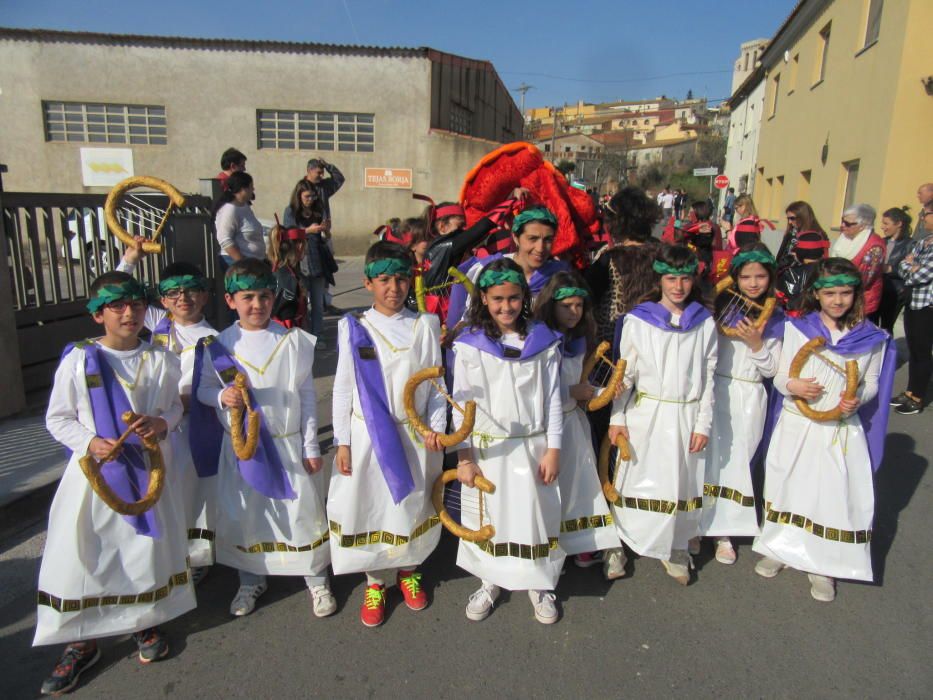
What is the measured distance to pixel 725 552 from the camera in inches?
138

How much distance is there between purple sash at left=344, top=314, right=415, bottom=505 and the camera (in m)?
2.82

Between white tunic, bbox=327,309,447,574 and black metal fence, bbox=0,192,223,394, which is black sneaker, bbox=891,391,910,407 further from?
black metal fence, bbox=0,192,223,394

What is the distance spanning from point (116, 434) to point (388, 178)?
1648 centimetres

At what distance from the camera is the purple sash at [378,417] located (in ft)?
9.25

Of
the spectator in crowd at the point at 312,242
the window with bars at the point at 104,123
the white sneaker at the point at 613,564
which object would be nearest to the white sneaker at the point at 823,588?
the white sneaker at the point at 613,564

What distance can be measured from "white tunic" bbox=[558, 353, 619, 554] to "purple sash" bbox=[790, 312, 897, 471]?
1.24 metres

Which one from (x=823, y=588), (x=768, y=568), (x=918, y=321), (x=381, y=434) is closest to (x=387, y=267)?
(x=381, y=434)

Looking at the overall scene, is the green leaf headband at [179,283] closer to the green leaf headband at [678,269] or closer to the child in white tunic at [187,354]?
the child in white tunic at [187,354]

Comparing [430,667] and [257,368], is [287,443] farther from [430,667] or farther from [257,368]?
[430,667]

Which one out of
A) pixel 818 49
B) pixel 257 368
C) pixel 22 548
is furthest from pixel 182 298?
pixel 818 49

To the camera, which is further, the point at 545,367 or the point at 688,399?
the point at 688,399

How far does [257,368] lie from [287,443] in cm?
37

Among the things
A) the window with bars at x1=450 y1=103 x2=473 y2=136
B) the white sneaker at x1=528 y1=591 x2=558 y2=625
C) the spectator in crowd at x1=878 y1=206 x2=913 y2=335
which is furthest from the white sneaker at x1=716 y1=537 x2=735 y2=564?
the window with bars at x1=450 y1=103 x2=473 y2=136

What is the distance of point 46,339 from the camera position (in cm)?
541
